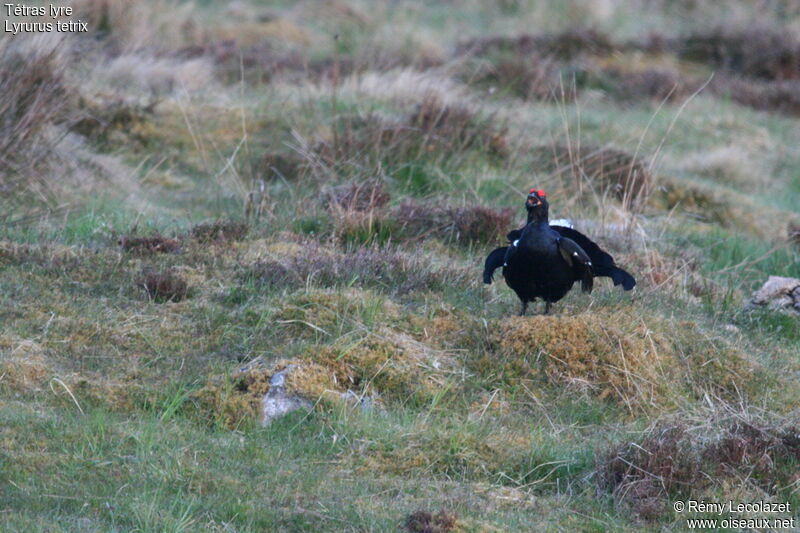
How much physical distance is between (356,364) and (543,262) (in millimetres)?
1318

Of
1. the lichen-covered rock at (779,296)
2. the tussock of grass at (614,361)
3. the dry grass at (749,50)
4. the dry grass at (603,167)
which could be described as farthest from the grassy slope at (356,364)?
the dry grass at (749,50)

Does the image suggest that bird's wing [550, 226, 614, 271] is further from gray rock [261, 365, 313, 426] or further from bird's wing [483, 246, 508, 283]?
gray rock [261, 365, 313, 426]

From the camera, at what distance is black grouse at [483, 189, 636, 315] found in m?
6.65

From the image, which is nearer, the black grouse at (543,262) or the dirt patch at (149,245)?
the black grouse at (543,262)

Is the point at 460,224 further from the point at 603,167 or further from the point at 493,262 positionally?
the point at 603,167

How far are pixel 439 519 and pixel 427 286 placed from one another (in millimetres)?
2806

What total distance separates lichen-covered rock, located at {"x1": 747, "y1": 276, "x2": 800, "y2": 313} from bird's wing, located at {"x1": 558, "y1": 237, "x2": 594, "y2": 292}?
1992 mm

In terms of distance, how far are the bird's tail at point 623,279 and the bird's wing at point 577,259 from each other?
176mm

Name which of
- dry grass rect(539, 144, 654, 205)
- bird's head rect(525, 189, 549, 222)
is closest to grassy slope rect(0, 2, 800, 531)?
dry grass rect(539, 144, 654, 205)

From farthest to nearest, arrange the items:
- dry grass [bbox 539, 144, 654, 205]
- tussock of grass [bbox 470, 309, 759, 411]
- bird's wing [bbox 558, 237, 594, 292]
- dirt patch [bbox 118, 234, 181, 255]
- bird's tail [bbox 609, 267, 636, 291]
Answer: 1. dry grass [bbox 539, 144, 654, 205]
2. dirt patch [bbox 118, 234, 181, 255]
3. bird's tail [bbox 609, 267, 636, 291]
4. bird's wing [bbox 558, 237, 594, 292]
5. tussock of grass [bbox 470, 309, 759, 411]

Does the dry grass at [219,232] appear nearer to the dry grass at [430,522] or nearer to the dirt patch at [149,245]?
the dirt patch at [149,245]

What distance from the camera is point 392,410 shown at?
6.16 metres

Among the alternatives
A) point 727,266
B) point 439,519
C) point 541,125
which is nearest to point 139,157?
point 541,125

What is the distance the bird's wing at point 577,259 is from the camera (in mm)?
6755
